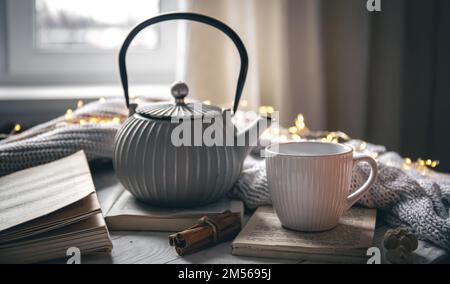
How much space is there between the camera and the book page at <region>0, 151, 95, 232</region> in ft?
2.01

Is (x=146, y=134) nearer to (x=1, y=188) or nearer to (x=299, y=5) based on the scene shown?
(x=1, y=188)

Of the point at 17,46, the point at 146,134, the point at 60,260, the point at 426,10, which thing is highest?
the point at 426,10

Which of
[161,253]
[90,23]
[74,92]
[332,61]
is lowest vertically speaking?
[161,253]

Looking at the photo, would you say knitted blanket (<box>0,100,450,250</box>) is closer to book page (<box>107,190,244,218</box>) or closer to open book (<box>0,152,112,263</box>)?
book page (<box>107,190,244,218</box>)

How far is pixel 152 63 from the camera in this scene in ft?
6.12

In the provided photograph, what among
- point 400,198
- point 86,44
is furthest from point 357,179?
point 86,44

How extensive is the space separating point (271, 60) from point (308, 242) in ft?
3.55

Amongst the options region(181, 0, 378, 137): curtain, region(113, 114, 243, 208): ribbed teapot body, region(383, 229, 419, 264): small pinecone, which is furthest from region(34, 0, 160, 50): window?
region(383, 229, 419, 264): small pinecone

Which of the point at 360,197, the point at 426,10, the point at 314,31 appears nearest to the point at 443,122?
the point at 426,10

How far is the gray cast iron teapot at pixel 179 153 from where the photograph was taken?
27.6 inches

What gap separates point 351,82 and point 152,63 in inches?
27.0

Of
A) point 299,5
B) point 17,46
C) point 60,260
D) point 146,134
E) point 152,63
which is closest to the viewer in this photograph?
point 60,260

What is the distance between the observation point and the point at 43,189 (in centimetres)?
71

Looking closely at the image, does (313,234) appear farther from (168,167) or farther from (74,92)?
(74,92)
